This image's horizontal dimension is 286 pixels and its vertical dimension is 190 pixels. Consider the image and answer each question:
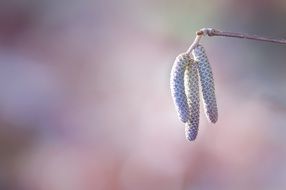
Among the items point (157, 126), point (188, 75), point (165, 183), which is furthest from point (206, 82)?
point (157, 126)

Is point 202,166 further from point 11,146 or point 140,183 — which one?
point 11,146

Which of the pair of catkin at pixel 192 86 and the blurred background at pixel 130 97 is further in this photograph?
the blurred background at pixel 130 97

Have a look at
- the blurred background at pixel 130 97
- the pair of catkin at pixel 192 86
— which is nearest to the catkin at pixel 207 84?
the pair of catkin at pixel 192 86

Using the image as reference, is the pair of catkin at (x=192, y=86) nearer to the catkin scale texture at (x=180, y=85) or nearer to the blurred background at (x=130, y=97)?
the catkin scale texture at (x=180, y=85)

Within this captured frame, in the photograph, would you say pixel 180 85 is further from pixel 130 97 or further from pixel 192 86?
pixel 130 97

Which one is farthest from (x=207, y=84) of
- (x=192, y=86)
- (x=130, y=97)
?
(x=130, y=97)

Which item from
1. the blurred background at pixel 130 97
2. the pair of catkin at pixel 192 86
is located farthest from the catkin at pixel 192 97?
the blurred background at pixel 130 97
